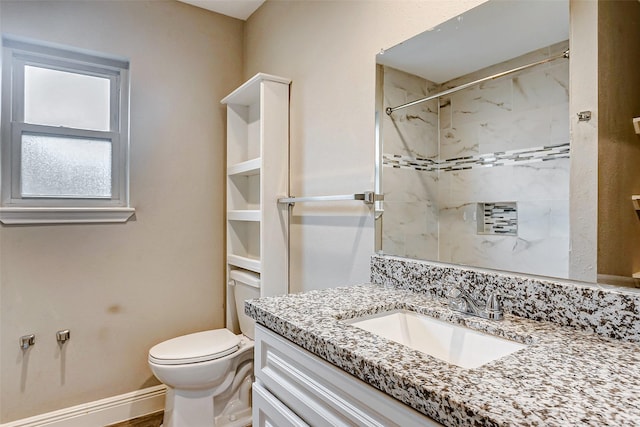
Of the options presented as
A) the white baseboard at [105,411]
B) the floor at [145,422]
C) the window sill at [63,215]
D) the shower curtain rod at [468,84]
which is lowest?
the floor at [145,422]

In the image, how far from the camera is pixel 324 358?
0.80 m

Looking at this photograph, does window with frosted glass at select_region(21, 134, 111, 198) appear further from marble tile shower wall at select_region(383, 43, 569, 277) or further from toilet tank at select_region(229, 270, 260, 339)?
marble tile shower wall at select_region(383, 43, 569, 277)

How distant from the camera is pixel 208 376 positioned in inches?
70.2

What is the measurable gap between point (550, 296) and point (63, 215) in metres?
2.19

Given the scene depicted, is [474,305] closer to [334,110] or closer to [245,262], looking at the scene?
[334,110]

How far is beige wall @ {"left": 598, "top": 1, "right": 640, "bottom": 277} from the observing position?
0.81 meters

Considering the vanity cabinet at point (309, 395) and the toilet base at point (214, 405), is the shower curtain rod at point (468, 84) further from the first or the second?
A: the toilet base at point (214, 405)

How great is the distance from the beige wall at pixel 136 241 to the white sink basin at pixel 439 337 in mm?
1604

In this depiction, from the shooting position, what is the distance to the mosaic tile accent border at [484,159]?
94 centimetres

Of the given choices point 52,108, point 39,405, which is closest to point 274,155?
point 52,108

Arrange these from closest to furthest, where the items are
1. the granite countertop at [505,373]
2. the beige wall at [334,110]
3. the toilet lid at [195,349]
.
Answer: the granite countertop at [505,373], the beige wall at [334,110], the toilet lid at [195,349]

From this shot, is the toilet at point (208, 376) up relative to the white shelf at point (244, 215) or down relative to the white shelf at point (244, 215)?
down

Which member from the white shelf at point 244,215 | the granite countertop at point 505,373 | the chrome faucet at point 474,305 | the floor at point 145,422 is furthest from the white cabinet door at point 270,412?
the floor at point 145,422

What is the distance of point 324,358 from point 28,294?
6.00 ft
